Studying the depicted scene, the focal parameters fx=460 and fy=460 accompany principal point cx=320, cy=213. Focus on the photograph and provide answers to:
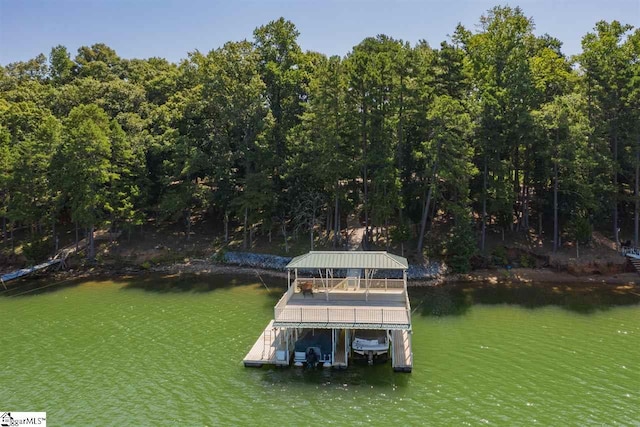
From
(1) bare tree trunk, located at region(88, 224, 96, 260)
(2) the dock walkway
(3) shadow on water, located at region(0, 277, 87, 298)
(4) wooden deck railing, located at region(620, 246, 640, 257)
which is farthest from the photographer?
(1) bare tree trunk, located at region(88, 224, 96, 260)

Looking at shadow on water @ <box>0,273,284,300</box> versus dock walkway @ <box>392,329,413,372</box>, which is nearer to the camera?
dock walkway @ <box>392,329,413,372</box>

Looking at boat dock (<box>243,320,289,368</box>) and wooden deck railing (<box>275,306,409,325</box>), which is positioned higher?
wooden deck railing (<box>275,306,409,325</box>)

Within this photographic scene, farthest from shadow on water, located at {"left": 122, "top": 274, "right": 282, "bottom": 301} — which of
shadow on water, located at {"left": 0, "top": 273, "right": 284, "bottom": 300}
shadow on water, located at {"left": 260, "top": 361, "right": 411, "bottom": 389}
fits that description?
shadow on water, located at {"left": 260, "top": 361, "right": 411, "bottom": 389}

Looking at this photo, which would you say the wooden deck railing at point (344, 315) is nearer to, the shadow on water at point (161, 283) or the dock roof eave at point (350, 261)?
the dock roof eave at point (350, 261)

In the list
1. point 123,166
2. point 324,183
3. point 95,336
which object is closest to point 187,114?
point 123,166

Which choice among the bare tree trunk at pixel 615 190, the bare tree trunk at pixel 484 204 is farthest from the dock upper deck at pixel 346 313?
the bare tree trunk at pixel 615 190

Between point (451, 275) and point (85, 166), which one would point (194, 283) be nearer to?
point (85, 166)

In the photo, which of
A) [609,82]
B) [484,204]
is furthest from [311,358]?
[609,82]

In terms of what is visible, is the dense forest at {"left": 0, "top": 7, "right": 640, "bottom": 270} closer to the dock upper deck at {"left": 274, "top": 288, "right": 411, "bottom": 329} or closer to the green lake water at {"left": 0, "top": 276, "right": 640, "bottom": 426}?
the green lake water at {"left": 0, "top": 276, "right": 640, "bottom": 426}
